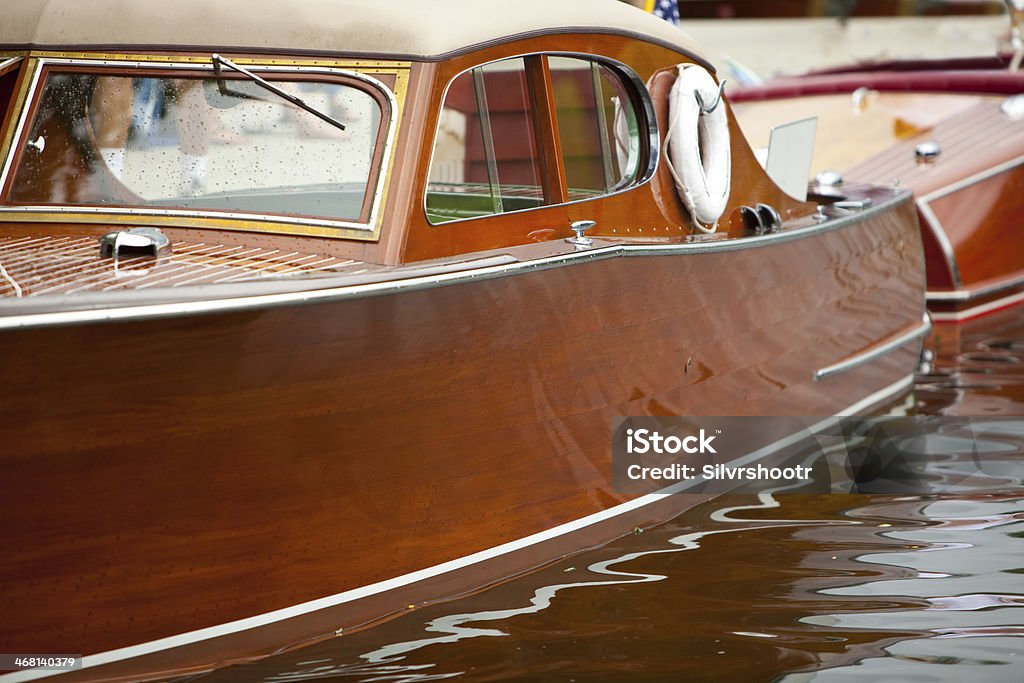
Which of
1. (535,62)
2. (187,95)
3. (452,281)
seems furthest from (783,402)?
(187,95)

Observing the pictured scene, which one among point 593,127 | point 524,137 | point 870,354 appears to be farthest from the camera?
point 870,354

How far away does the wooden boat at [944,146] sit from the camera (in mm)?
9070

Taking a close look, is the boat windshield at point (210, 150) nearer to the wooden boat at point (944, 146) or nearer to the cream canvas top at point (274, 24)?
the cream canvas top at point (274, 24)

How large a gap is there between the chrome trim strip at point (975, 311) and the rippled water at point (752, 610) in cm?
414

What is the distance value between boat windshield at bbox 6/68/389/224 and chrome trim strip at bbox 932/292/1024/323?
636 centimetres

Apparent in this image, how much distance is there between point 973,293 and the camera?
9.10m

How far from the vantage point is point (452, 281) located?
11.8 ft

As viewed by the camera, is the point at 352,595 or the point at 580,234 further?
the point at 580,234

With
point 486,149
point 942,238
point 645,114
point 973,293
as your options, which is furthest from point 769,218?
point 973,293

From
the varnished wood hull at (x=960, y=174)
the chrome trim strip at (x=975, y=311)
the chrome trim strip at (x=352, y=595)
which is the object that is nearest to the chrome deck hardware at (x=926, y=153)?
the varnished wood hull at (x=960, y=174)

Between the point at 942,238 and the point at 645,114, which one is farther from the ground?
the point at 645,114

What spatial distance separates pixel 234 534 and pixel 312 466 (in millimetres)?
281

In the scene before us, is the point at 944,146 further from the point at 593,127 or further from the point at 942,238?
the point at 593,127

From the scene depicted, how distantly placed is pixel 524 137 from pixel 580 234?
16.7 inches
